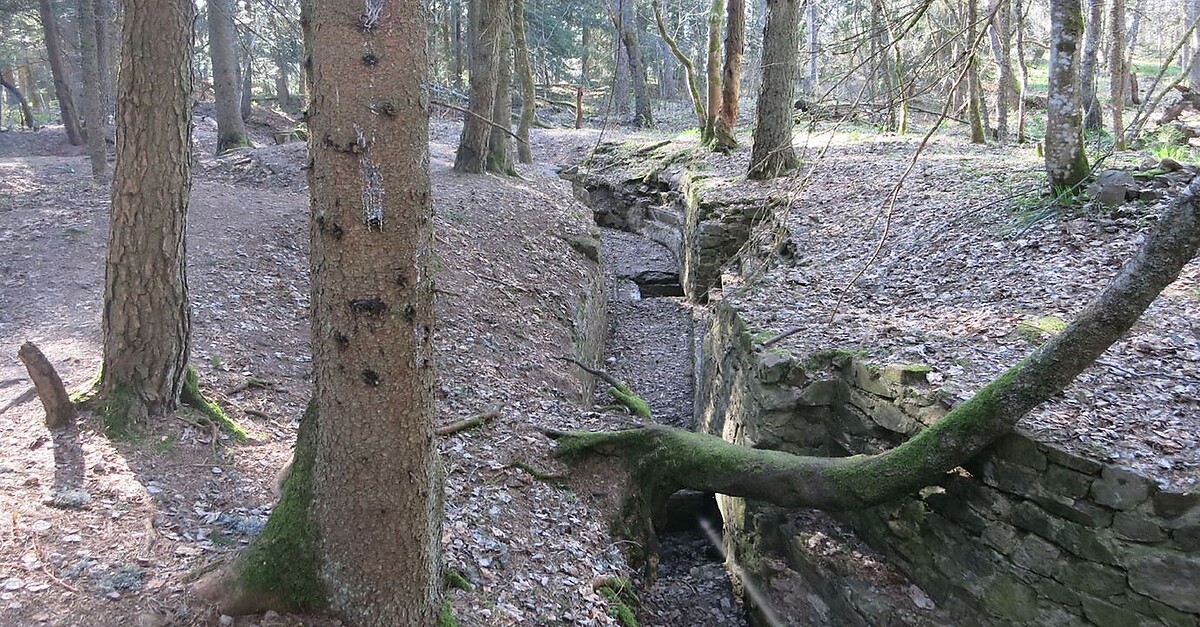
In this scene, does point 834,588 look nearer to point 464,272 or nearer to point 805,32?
point 464,272

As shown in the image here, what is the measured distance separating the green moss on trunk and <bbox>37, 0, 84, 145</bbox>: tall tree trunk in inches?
765

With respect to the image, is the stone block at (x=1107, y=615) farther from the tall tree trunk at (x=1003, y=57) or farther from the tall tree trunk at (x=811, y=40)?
the tall tree trunk at (x=811, y=40)

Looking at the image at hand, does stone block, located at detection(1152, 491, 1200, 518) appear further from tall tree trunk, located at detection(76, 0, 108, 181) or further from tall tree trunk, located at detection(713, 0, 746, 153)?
tall tree trunk, located at detection(76, 0, 108, 181)

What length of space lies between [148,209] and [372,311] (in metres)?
2.84

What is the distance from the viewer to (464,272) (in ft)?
30.3

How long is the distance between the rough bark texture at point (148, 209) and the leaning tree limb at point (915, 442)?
3.06m

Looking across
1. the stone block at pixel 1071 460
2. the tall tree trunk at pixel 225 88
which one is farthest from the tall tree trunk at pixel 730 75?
the stone block at pixel 1071 460

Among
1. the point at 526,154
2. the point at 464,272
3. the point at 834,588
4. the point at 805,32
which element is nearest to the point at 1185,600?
the point at 834,588

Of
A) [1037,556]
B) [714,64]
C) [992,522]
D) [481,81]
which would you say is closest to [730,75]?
[714,64]

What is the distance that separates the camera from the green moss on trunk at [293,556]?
3318 mm

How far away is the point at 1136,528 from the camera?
3869 millimetres

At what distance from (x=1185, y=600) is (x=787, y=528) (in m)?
2.68

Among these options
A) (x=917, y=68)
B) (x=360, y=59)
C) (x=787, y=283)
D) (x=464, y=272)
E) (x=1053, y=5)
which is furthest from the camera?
(x=464, y=272)

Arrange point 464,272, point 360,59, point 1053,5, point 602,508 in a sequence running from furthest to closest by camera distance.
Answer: point 464,272 → point 1053,5 → point 602,508 → point 360,59
